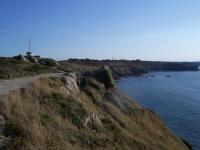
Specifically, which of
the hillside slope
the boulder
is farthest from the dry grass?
the boulder

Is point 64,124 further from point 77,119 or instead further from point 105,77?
point 105,77

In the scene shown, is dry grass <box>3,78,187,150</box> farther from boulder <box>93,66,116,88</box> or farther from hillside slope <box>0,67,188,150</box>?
boulder <box>93,66,116,88</box>

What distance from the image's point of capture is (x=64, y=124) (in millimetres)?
15320

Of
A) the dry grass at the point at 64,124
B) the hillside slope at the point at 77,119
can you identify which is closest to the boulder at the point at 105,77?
the hillside slope at the point at 77,119

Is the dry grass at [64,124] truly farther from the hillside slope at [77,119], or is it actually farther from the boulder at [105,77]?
the boulder at [105,77]

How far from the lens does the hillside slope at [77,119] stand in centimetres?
1152

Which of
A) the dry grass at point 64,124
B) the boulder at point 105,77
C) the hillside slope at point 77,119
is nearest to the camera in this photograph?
the dry grass at point 64,124

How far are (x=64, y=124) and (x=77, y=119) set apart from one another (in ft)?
7.31

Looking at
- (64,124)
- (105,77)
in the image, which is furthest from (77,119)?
(105,77)

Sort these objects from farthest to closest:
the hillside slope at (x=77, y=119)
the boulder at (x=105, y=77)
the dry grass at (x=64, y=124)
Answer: the boulder at (x=105, y=77), the hillside slope at (x=77, y=119), the dry grass at (x=64, y=124)

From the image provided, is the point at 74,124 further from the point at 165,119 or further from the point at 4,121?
the point at 165,119

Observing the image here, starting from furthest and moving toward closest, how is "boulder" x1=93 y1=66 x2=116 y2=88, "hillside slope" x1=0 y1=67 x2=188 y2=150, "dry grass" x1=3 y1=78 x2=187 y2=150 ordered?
1. "boulder" x1=93 y1=66 x2=116 y2=88
2. "hillside slope" x1=0 y1=67 x2=188 y2=150
3. "dry grass" x1=3 y1=78 x2=187 y2=150

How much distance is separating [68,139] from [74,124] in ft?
10.2

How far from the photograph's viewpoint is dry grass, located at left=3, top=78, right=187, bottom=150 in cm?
1132
